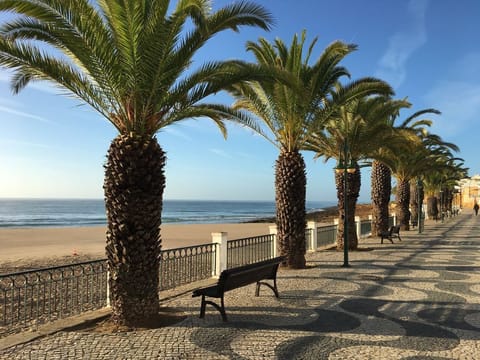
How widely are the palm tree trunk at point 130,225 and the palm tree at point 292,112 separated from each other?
5.61m

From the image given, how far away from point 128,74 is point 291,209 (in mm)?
6636

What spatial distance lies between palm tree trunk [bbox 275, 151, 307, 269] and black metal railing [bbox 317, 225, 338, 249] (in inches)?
219

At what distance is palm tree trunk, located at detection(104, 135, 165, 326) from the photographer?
6.10m

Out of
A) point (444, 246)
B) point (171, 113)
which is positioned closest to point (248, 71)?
point (171, 113)

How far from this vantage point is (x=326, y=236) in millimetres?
17891

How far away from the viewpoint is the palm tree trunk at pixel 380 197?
21.8 meters

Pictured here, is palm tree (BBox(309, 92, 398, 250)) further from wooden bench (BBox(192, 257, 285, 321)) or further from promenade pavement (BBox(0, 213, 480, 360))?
wooden bench (BBox(192, 257, 285, 321))

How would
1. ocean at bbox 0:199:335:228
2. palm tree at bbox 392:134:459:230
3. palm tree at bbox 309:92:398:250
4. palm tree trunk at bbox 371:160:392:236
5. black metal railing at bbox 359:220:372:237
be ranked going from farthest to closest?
ocean at bbox 0:199:335:228, palm tree at bbox 392:134:459:230, black metal railing at bbox 359:220:372:237, palm tree trunk at bbox 371:160:392:236, palm tree at bbox 309:92:398:250

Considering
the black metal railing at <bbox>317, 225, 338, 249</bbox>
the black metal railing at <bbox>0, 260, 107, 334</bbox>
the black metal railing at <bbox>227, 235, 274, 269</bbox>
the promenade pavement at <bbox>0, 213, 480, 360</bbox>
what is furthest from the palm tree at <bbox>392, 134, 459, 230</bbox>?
the black metal railing at <bbox>0, 260, 107, 334</bbox>

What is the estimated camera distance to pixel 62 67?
21.6 feet

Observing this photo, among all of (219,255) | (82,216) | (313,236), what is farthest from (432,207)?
(82,216)

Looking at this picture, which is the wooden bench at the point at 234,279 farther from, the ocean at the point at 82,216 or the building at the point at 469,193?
the building at the point at 469,193

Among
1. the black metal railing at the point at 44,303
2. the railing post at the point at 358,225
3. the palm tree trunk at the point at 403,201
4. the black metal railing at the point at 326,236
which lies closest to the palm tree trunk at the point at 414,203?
the palm tree trunk at the point at 403,201

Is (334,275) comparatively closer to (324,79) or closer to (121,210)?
(324,79)
